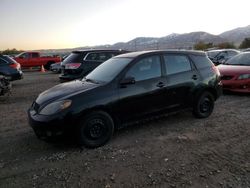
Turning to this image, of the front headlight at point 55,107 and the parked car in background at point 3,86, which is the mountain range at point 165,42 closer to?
the parked car in background at point 3,86

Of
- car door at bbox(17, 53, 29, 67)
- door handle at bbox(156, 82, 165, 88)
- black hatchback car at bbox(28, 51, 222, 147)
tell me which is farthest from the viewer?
car door at bbox(17, 53, 29, 67)

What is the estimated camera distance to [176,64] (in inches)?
265

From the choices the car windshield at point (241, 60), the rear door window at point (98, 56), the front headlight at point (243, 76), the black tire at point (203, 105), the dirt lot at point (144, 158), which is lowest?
the dirt lot at point (144, 158)

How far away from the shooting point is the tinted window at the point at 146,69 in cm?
599

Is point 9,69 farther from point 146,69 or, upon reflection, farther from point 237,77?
point 237,77

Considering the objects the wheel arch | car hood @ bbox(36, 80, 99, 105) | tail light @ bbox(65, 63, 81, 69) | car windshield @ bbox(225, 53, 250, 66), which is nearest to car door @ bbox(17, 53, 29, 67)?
tail light @ bbox(65, 63, 81, 69)

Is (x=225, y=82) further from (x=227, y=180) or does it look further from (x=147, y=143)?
(x=227, y=180)

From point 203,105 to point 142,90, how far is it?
1.98 m

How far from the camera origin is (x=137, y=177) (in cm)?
422

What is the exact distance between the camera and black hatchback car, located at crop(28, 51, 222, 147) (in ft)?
17.0

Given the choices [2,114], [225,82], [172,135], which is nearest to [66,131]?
[172,135]

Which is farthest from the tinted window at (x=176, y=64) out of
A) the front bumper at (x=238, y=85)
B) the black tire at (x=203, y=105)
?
the front bumper at (x=238, y=85)

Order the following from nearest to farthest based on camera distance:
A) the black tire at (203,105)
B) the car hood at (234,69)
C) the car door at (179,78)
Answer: the car door at (179,78) → the black tire at (203,105) → the car hood at (234,69)

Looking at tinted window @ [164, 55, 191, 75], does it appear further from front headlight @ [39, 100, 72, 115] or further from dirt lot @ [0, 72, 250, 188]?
front headlight @ [39, 100, 72, 115]
